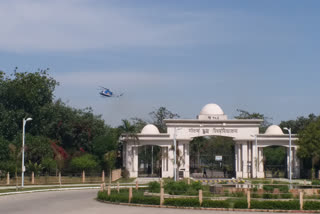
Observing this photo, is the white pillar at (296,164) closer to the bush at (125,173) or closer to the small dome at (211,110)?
the small dome at (211,110)

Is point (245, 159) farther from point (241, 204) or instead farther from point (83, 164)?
point (241, 204)

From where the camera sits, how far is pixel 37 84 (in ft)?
218

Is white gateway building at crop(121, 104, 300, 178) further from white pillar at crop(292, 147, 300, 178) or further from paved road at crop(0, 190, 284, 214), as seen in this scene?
paved road at crop(0, 190, 284, 214)

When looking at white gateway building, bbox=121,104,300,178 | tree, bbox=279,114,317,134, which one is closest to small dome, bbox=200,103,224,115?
white gateway building, bbox=121,104,300,178

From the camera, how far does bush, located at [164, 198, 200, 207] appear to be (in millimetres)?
27578

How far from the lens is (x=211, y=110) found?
207 ft

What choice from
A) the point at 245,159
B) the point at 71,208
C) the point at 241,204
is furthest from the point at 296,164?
the point at 71,208

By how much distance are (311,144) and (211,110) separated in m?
13.2

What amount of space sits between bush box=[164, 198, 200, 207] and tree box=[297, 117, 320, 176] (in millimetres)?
34260

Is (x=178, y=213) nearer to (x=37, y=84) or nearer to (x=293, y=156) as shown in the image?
(x=293, y=156)

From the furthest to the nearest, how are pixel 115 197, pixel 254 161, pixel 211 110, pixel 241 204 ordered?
pixel 211 110, pixel 254 161, pixel 115 197, pixel 241 204

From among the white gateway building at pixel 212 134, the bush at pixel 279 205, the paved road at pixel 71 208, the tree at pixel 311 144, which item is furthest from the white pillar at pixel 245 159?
the bush at pixel 279 205

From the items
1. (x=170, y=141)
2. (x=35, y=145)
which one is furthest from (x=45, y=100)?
(x=170, y=141)

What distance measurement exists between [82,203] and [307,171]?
1536 inches
